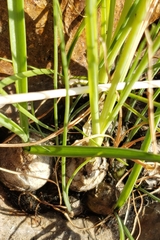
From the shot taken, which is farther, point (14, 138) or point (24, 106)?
point (14, 138)

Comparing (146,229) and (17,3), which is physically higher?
(17,3)

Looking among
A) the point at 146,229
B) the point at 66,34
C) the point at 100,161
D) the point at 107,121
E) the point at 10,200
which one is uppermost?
the point at 66,34

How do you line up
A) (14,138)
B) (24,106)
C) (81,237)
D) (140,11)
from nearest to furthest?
(140,11), (24,106), (14,138), (81,237)

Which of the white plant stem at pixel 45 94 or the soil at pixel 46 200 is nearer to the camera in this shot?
the white plant stem at pixel 45 94

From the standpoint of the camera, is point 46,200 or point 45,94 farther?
point 46,200

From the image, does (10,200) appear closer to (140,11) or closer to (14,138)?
(14,138)

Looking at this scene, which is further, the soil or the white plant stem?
the soil

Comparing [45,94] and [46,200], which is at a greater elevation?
[45,94]

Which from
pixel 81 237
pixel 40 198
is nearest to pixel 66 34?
pixel 40 198
